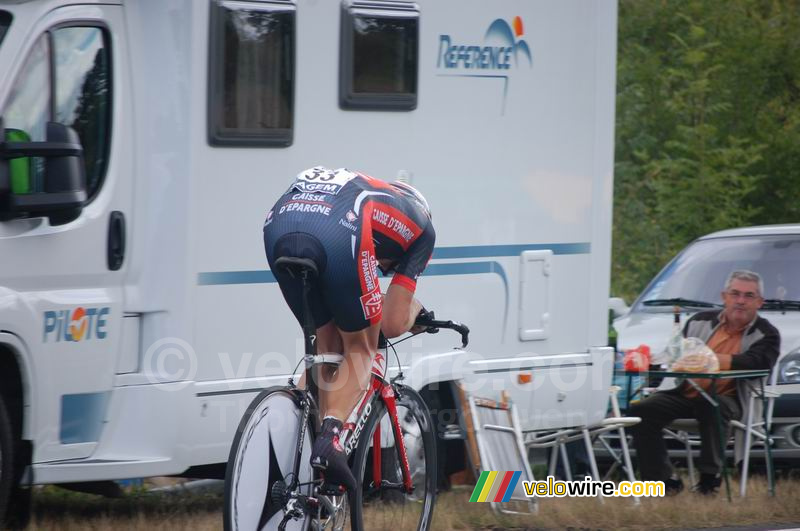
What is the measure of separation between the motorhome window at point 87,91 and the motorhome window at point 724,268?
5045mm

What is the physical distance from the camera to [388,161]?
697cm

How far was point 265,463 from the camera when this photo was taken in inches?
200

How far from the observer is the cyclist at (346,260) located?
16.8 ft

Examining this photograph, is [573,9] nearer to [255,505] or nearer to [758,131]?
[255,505]

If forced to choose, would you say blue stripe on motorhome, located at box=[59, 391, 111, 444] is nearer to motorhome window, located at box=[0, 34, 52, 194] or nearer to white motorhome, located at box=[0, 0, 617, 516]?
white motorhome, located at box=[0, 0, 617, 516]

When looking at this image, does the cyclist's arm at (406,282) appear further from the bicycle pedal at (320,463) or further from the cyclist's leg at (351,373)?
the bicycle pedal at (320,463)

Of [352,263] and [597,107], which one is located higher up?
[597,107]

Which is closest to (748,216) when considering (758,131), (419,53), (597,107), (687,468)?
(758,131)

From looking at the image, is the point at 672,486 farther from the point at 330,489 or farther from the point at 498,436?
the point at 330,489

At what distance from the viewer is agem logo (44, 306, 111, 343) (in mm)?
5742

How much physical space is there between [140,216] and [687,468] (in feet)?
14.5

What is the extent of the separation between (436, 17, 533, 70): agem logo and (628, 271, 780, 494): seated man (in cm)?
208

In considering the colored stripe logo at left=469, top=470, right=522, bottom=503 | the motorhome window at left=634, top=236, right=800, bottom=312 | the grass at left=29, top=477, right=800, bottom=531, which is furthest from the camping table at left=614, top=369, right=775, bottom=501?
the motorhome window at left=634, top=236, right=800, bottom=312

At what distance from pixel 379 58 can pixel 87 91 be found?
5.17ft
